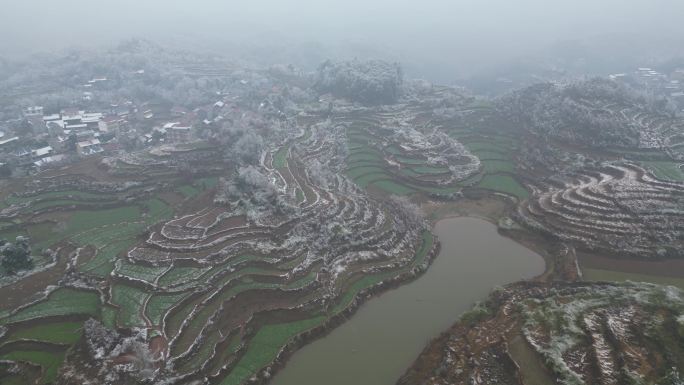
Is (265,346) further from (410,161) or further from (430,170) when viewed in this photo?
(410,161)

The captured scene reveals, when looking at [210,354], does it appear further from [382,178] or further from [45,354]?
[382,178]

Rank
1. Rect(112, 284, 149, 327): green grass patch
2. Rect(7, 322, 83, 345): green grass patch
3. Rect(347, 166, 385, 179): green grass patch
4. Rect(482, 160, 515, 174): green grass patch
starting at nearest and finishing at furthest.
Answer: Rect(7, 322, 83, 345): green grass patch, Rect(112, 284, 149, 327): green grass patch, Rect(482, 160, 515, 174): green grass patch, Rect(347, 166, 385, 179): green grass patch

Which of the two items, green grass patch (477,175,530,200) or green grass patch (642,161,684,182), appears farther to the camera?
green grass patch (477,175,530,200)

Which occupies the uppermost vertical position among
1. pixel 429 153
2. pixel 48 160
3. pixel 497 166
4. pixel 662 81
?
pixel 662 81

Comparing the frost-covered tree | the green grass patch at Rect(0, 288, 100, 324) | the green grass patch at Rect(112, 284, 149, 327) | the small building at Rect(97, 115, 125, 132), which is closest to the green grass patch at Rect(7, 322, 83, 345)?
the green grass patch at Rect(0, 288, 100, 324)

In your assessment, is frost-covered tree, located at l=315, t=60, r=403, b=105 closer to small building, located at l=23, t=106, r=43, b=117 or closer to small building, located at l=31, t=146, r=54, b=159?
small building, located at l=31, t=146, r=54, b=159

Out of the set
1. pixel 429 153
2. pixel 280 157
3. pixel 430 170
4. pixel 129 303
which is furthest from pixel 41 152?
pixel 429 153

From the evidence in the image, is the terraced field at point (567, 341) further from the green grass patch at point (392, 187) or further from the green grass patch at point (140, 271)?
the green grass patch at point (392, 187)

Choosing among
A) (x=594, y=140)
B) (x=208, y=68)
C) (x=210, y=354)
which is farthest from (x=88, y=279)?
(x=208, y=68)

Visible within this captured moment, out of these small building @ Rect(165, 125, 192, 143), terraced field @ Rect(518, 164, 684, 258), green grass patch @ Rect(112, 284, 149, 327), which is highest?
terraced field @ Rect(518, 164, 684, 258)
